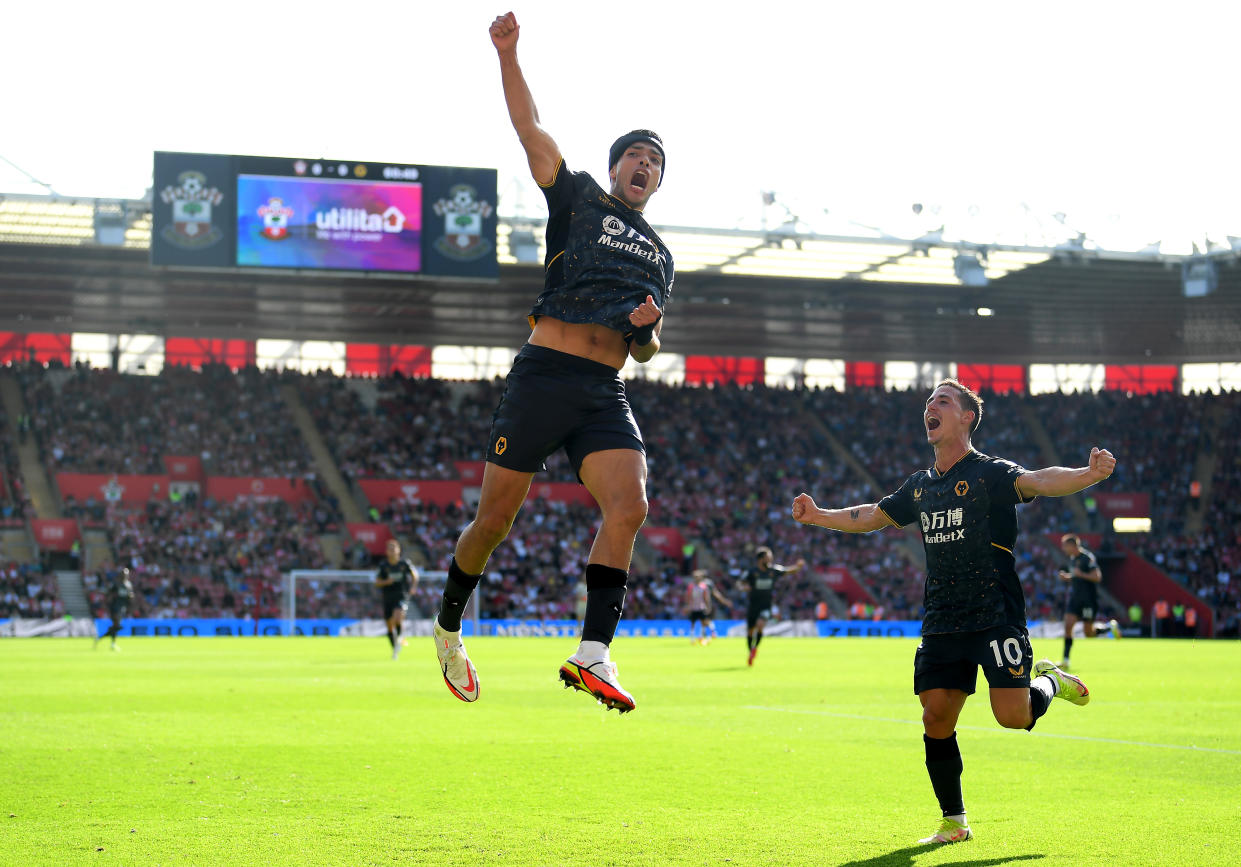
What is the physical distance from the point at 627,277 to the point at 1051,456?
49.1 m

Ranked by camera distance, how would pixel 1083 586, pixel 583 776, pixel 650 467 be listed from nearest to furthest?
pixel 583 776
pixel 1083 586
pixel 650 467

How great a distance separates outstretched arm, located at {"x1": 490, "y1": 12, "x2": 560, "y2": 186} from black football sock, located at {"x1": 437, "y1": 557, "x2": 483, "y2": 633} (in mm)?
1871

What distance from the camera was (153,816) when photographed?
22.9 feet

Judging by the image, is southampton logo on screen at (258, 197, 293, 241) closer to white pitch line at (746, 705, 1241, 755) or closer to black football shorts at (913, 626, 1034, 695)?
white pitch line at (746, 705, 1241, 755)

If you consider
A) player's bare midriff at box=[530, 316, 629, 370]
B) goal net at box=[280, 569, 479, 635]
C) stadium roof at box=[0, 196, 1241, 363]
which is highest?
stadium roof at box=[0, 196, 1241, 363]

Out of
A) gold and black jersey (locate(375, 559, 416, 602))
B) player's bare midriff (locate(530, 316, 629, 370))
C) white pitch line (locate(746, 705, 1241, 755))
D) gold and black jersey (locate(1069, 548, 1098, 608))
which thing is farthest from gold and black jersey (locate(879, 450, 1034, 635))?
gold and black jersey (locate(375, 559, 416, 602))

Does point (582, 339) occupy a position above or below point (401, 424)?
below

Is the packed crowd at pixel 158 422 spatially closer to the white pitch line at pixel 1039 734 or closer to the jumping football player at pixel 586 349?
the white pitch line at pixel 1039 734

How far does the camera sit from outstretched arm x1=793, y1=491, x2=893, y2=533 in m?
7.28

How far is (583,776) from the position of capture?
877cm

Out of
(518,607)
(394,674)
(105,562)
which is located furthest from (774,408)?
(394,674)

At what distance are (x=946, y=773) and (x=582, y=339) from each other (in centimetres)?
294

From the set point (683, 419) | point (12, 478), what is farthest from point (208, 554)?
point (683, 419)

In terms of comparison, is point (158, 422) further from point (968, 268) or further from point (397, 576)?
point (968, 268)
